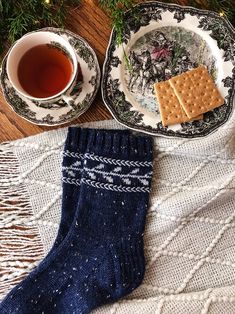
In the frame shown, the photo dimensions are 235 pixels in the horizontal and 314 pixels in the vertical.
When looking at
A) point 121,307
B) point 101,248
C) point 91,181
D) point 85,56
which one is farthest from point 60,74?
point 121,307

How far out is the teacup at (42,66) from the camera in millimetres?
991

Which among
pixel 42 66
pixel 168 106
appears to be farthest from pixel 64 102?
pixel 168 106

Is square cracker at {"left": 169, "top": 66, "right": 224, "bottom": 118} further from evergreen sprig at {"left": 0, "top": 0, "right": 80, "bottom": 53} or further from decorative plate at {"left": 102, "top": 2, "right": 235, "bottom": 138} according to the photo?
evergreen sprig at {"left": 0, "top": 0, "right": 80, "bottom": 53}

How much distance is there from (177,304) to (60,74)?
0.43 meters

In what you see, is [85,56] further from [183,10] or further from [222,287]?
[222,287]

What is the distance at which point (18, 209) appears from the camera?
1.04 meters

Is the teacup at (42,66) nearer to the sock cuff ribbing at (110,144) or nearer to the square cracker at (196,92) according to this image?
the sock cuff ribbing at (110,144)

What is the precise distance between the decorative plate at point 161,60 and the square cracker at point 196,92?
0.02 metres

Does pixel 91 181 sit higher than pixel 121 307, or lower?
higher

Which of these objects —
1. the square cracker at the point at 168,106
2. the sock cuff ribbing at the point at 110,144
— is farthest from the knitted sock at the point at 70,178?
the square cracker at the point at 168,106

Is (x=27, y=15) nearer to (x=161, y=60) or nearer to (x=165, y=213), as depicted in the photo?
(x=161, y=60)

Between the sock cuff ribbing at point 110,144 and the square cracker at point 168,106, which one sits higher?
the square cracker at point 168,106

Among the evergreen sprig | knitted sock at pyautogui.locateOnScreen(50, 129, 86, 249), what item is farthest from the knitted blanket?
the evergreen sprig

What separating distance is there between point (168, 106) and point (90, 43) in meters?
0.18
